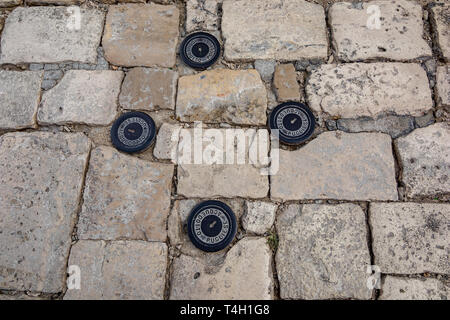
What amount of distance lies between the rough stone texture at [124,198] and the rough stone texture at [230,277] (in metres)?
0.36

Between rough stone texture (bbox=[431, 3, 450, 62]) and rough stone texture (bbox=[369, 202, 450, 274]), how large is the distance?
63.4 inches

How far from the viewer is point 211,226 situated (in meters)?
2.61

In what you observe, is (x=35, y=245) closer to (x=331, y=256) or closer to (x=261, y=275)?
(x=261, y=275)

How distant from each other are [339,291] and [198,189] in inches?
55.5

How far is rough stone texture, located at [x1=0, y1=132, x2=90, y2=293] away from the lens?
261cm

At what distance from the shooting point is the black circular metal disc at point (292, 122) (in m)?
2.86

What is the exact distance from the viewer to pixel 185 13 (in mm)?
3479

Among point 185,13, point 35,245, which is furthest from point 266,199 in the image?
point 185,13

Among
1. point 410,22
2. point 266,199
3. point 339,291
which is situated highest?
point 410,22

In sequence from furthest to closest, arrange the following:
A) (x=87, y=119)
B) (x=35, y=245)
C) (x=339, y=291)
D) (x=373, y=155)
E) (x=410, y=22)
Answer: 1. (x=410, y=22)
2. (x=87, y=119)
3. (x=373, y=155)
4. (x=35, y=245)
5. (x=339, y=291)

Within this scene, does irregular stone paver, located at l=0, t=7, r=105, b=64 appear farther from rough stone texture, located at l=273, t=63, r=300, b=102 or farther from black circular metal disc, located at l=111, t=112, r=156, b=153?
rough stone texture, located at l=273, t=63, r=300, b=102

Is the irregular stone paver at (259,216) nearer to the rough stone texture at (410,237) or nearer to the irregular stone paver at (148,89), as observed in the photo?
the rough stone texture at (410,237)

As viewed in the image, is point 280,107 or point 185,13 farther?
point 185,13

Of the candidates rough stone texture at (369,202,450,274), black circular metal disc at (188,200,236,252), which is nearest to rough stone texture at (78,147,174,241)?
black circular metal disc at (188,200,236,252)
